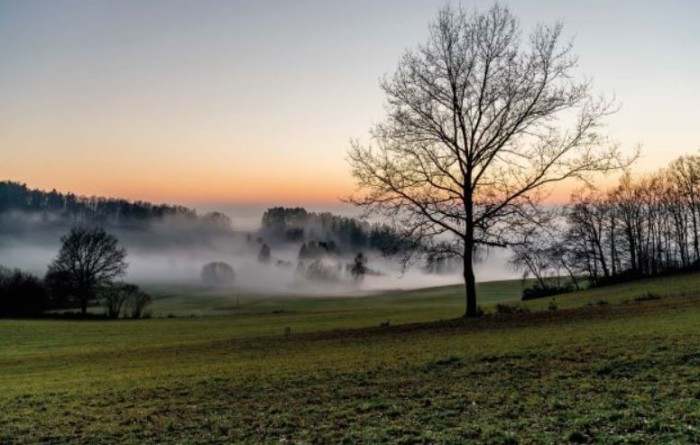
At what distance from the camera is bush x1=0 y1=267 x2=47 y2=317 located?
8338 cm

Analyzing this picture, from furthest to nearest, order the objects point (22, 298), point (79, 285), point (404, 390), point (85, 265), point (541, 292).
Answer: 1. point (85, 265)
2. point (79, 285)
3. point (22, 298)
4. point (541, 292)
5. point (404, 390)

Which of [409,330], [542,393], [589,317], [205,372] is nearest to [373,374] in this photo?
[542,393]

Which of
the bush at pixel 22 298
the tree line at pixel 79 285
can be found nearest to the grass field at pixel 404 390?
the tree line at pixel 79 285

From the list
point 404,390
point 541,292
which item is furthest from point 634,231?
point 404,390

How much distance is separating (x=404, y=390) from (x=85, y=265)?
89.6 m

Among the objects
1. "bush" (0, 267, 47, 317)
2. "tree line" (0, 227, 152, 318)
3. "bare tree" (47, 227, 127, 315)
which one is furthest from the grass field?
"bare tree" (47, 227, 127, 315)

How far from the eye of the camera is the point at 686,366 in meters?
13.3

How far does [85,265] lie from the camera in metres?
91.4

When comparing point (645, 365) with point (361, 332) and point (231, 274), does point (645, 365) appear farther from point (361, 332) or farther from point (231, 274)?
point (231, 274)

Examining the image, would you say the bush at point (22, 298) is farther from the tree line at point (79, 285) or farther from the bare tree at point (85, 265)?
the bare tree at point (85, 265)

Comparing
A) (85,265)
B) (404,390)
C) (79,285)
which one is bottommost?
(404,390)

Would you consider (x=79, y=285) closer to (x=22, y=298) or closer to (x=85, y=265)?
(x=85, y=265)

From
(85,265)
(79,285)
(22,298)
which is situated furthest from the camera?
(85,265)

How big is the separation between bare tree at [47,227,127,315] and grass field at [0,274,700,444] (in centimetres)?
6857
